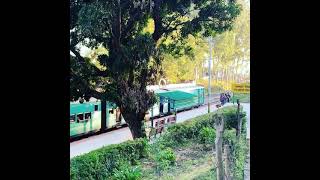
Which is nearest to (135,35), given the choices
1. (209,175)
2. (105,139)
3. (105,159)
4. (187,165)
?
(105,139)

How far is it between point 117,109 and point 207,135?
74 centimetres

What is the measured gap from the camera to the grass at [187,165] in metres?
2.75

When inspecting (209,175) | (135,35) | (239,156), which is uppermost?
(135,35)

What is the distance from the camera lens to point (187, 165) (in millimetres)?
2838

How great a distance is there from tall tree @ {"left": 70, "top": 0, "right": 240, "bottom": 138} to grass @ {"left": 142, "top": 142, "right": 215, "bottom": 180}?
30cm

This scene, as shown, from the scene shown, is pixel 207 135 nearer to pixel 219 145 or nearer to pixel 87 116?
pixel 219 145

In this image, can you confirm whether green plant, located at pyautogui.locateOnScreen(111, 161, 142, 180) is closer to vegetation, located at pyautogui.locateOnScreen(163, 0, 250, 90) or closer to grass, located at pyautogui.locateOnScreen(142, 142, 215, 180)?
grass, located at pyautogui.locateOnScreen(142, 142, 215, 180)

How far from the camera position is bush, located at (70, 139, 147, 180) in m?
2.52
